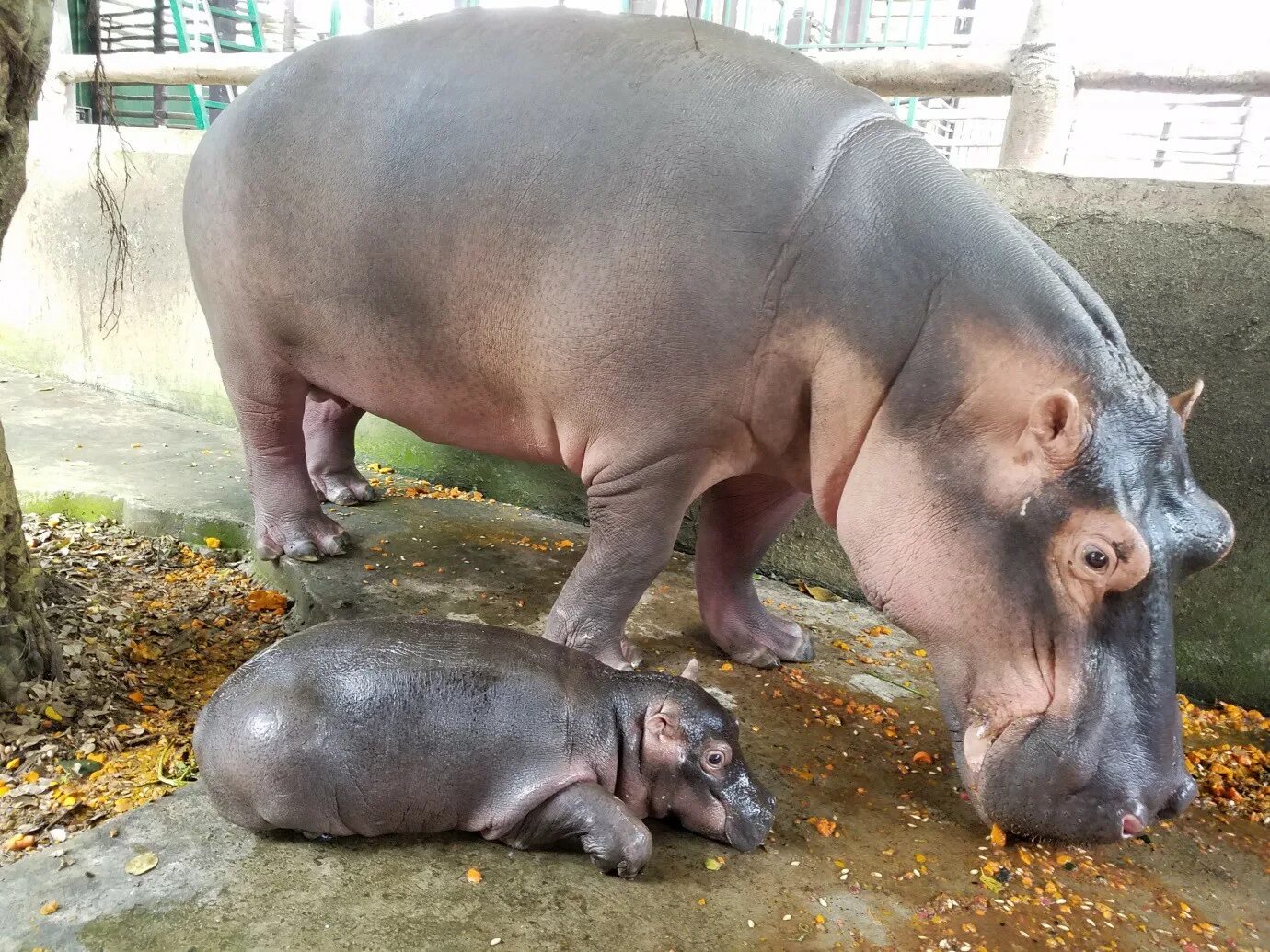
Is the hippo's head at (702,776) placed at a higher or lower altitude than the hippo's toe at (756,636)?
higher

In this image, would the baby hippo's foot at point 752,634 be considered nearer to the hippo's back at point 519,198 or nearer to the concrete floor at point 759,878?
the concrete floor at point 759,878

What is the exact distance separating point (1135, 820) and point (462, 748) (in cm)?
128

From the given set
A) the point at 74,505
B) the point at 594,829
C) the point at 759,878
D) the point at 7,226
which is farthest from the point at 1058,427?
the point at 74,505

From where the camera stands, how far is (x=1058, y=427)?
5.86 ft

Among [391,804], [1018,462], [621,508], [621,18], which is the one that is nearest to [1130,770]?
[1018,462]

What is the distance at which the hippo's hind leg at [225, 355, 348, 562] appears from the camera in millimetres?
3146

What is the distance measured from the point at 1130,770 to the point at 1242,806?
38.7 inches

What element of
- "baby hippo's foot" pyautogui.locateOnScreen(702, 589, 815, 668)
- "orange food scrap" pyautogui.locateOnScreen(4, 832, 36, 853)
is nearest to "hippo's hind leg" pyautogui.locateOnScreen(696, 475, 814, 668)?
→ "baby hippo's foot" pyautogui.locateOnScreen(702, 589, 815, 668)

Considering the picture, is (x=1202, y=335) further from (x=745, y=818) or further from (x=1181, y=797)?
(x=745, y=818)

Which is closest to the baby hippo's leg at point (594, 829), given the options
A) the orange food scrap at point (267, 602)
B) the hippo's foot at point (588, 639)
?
the hippo's foot at point (588, 639)

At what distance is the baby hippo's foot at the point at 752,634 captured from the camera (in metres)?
2.92

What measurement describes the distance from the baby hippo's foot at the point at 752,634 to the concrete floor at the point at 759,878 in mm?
66

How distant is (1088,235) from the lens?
3.01m

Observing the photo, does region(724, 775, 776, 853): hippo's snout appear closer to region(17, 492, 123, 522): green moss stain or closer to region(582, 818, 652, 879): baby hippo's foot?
region(582, 818, 652, 879): baby hippo's foot
